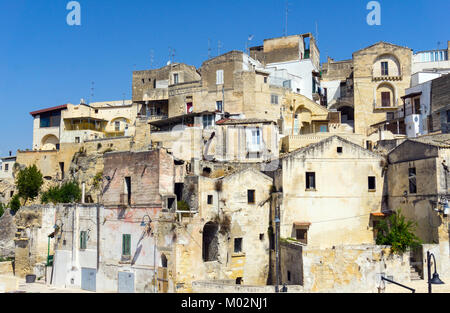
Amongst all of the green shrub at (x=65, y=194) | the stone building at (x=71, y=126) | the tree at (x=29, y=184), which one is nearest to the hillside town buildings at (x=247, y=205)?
the green shrub at (x=65, y=194)

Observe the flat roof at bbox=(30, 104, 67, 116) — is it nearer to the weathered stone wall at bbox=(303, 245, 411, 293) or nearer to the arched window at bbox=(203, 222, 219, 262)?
the arched window at bbox=(203, 222, 219, 262)

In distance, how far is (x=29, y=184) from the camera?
49.6 metres

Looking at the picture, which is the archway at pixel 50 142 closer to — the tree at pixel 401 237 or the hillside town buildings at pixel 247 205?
the hillside town buildings at pixel 247 205

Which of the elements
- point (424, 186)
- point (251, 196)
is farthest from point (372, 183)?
point (251, 196)

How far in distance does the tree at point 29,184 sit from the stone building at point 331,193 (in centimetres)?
3061

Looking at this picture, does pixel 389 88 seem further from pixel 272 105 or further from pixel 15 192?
pixel 15 192

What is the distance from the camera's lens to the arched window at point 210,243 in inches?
1155

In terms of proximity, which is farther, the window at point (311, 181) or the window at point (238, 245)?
the window at point (311, 181)

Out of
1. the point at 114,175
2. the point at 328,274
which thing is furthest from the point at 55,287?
the point at 328,274

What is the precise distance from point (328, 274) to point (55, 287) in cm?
1996

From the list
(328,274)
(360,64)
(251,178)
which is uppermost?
(360,64)

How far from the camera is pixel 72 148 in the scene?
2037 inches

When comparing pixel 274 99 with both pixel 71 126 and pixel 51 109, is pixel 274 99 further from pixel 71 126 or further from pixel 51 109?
pixel 51 109

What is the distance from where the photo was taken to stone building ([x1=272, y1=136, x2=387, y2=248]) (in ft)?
99.0
